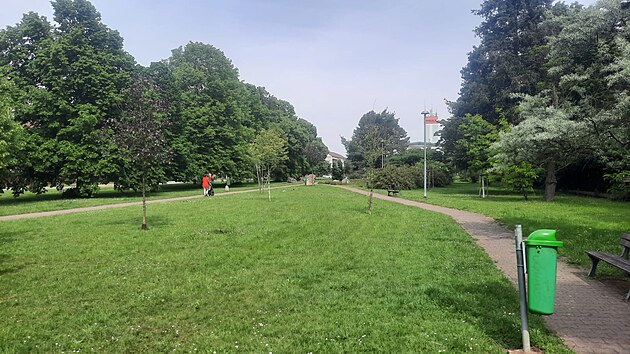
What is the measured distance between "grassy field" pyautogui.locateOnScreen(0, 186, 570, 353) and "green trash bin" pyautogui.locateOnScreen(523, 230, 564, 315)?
555 mm

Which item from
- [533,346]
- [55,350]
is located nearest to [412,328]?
[533,346]

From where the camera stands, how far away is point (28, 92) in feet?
84.4

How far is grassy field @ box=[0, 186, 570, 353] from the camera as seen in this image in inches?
158

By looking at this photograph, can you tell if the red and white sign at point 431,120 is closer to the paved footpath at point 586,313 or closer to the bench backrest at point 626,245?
the paved footpath at point 586,313

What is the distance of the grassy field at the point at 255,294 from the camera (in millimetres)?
4023

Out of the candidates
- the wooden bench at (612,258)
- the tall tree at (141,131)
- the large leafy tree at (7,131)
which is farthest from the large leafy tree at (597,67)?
the large leafy tree at (7,131)

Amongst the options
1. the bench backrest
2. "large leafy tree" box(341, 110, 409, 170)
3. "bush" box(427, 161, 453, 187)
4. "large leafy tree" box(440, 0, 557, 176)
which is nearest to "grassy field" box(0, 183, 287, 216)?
the bench backrest

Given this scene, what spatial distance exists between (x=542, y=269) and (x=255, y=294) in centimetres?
361

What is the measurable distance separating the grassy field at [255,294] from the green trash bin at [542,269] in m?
0.55

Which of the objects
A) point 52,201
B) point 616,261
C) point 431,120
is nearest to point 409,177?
point 431,120

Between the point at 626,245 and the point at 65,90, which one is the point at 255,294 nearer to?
the point at 626,245

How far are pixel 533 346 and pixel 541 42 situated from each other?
35207mm

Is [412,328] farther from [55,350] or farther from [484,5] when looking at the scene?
[484,5]

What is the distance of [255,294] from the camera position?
5609 mm
